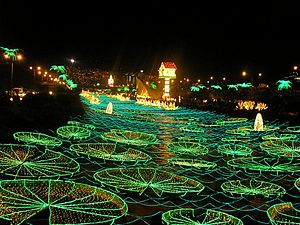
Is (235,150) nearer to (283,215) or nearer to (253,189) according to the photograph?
(253,189)

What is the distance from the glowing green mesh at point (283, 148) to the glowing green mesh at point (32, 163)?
638 cm

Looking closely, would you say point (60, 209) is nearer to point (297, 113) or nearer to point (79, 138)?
point (79, 138)

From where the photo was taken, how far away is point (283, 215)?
258 inches

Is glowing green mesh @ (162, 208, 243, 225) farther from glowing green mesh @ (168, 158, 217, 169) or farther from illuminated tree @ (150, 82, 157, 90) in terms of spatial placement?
illuminated tree @ (150, 82, 157, 90)

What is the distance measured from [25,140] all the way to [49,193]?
3871mm

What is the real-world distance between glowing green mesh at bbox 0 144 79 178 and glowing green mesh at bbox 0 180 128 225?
790 mm

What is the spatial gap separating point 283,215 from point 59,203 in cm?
380

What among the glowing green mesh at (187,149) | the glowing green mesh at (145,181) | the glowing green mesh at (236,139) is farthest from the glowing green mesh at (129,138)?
the glowing green mesh at (145,181)

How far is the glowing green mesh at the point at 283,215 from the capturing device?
6.03m

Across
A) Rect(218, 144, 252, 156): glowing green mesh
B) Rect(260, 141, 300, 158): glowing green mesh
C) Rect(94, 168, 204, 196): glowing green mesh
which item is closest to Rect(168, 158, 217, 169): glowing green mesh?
Rect(218, 144, 252, 156): glowing green mesh

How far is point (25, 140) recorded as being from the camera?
914 cm

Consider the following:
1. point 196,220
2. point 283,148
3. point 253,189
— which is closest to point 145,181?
point 196,220

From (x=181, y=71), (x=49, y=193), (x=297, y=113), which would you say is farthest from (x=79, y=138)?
(x=181, y=71)

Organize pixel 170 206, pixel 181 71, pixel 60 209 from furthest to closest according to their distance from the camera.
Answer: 1. pixel 181 71
2. pixel 170 206
3. pixel 60 209
